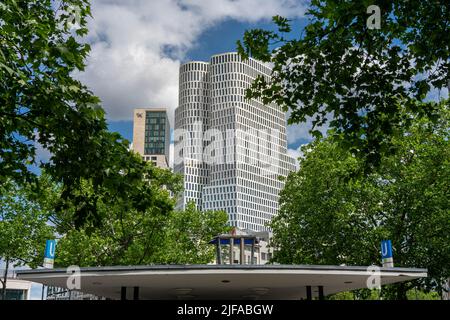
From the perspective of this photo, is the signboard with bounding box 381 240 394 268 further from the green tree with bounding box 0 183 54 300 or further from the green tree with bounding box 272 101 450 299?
the green tree with bounding box 0 183 54 300

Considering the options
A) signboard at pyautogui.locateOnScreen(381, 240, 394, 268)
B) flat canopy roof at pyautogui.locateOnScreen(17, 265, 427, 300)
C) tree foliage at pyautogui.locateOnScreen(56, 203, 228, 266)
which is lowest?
flat canopy roof at pyautogui.locateOnScreen(17, 265, 427, 300)

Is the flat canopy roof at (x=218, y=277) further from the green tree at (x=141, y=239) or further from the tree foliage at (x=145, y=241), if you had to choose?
the tree foliage at (x=145, y=241)

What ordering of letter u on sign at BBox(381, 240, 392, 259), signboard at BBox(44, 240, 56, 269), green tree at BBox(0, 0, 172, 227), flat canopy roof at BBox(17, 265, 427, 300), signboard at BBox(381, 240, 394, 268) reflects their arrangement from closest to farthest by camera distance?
green tree at BBox(0, 0, 172, 227) → flat canopy roof at BBox(17, 265, 427, 300) → signboard at BBox(381, 240, 394, 268) → letter u on sign at BBox(381, 240, 392, 259) → signboard at BBox(44, 240, 56, 269)

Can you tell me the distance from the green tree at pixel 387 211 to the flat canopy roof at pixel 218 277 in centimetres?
1165

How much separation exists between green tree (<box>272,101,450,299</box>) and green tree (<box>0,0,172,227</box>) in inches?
Answer: 892

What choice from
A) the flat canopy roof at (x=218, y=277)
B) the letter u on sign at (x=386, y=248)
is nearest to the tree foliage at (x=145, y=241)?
the flat canopy roof at (x=218, y=277)

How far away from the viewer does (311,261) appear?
3522cm

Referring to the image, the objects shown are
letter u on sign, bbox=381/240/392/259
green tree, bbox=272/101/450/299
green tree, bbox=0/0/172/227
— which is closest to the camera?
green tree, bbox=0/0/172/227

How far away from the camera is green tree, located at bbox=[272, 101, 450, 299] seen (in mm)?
31703

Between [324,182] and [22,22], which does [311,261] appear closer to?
[324,182]

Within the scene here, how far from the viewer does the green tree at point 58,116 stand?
9531mm

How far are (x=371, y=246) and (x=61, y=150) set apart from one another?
2633cm

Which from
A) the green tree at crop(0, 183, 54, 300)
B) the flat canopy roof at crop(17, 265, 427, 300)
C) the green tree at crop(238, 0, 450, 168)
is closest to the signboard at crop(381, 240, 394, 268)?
the flat canopy roof at crop(17, 265, 427, 300)
